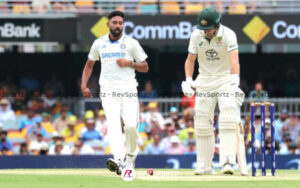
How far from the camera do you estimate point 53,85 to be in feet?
72.3

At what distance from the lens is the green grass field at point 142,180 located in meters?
9.88

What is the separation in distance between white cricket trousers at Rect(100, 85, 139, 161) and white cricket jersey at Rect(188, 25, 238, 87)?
924mm

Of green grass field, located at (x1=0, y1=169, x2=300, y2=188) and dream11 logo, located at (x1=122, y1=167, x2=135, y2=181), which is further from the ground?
dream11 logo, located at (x1=122, y1=167, x2=135, y2=181)

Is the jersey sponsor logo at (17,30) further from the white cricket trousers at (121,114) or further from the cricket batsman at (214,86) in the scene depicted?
the white cricket trousers at (121,114)

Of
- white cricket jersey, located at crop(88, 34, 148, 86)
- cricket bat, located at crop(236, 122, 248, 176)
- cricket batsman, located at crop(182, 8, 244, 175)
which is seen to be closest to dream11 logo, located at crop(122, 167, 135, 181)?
white cricket jersey, located at crop(88, 34, 148, 86)

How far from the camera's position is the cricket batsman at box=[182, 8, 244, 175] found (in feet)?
37.2

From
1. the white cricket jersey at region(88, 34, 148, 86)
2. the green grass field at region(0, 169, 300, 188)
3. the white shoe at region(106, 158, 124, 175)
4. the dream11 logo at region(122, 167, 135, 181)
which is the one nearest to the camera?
the green grass field at region(0, 169, 300, 188)

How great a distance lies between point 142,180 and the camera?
10641mm

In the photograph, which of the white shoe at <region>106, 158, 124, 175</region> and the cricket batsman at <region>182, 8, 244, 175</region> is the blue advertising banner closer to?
the cricket batsman at <region>182, 8, 244, 175</region>

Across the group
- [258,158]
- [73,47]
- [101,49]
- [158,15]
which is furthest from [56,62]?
[101,49]

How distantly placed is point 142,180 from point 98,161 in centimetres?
662

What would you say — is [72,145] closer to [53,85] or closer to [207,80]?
[53,85]

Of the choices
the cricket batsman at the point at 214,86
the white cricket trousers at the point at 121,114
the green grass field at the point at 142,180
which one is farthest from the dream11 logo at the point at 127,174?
the cricket batsman at the point at 214,86

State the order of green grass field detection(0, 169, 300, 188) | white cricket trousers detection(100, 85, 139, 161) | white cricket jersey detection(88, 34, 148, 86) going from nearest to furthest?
green grass field detection(0, 169, 300, 188) → white cricket trousers detection(100, 85, 139, 161) → white cricket jersey detection(88, 34, 148, 86)
